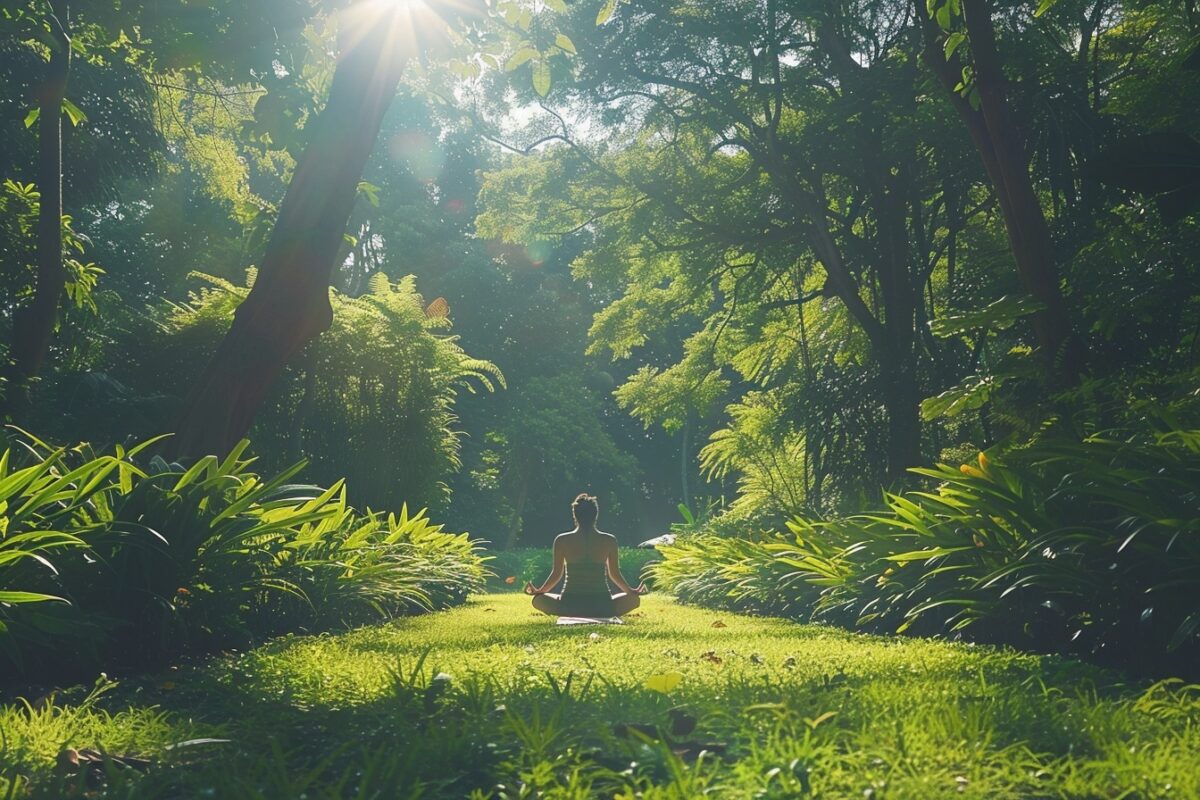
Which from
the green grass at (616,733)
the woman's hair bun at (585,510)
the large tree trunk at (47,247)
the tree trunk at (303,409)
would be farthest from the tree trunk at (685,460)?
the green grass at (616,733)

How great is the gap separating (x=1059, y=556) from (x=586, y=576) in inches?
200

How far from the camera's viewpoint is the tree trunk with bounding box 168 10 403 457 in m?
7.26

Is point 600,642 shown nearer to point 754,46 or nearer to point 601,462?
point 754,46

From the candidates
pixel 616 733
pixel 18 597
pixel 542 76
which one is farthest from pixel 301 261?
pixel 616 733

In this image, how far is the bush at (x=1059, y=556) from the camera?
4.38 metres

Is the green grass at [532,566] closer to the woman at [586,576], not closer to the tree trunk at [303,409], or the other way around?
the tree trunk at [303,409]

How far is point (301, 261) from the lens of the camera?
7.40 meters

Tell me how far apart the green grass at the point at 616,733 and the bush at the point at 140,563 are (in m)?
0.37

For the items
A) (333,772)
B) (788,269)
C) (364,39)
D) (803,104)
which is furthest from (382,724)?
(788,269)

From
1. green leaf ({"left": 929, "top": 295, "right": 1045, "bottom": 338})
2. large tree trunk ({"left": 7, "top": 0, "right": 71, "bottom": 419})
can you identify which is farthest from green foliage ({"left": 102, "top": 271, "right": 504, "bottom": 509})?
green leaf ({"left": 929, "top": 295, "right": 1045, "bottom": 338})

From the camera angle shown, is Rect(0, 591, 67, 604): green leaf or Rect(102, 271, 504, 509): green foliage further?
Rect(102, 271, 504, 509): green foliage

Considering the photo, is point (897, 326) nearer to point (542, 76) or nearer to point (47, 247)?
point (542, 76)

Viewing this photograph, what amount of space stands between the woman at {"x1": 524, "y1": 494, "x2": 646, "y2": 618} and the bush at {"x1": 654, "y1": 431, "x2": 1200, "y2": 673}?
7.23 ft

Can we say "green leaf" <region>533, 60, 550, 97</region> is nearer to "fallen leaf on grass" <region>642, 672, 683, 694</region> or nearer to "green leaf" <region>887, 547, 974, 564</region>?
"green leaf" <region>887, 547, 974, 564</region>
